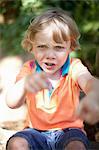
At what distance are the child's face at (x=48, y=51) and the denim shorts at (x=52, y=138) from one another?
0.27 metres

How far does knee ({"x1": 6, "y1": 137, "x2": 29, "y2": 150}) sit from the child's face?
12.1 inches

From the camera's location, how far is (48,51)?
78.3 inches

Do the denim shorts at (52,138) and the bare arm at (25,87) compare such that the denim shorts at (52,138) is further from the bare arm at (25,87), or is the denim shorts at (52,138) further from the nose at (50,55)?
the nose at (50,55)

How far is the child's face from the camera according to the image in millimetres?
1977

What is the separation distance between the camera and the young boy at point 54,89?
6.56ft

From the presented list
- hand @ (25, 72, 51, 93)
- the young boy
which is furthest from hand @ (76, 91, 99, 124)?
the young boy

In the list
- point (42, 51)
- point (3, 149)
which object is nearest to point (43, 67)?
point (42, 51)

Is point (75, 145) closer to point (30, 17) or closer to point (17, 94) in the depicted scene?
point (17, 94)

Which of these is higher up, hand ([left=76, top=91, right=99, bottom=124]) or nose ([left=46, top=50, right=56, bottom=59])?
hand ([left=76, top=91, right=99, bottom=124])

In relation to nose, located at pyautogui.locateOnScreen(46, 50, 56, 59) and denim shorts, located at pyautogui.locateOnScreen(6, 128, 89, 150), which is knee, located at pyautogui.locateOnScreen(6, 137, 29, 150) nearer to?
denim shorts, located at pyautogui.locateOnScreen(6, 128, 89, 150)

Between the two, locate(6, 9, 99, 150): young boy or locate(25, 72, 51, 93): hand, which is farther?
locate(6, 9, 99, 150): young boy

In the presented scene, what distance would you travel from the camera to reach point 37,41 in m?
2.03

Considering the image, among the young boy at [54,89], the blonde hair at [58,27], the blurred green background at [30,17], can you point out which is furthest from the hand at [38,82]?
the blurred green background at [30,17]

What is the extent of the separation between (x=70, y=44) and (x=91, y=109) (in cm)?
76
